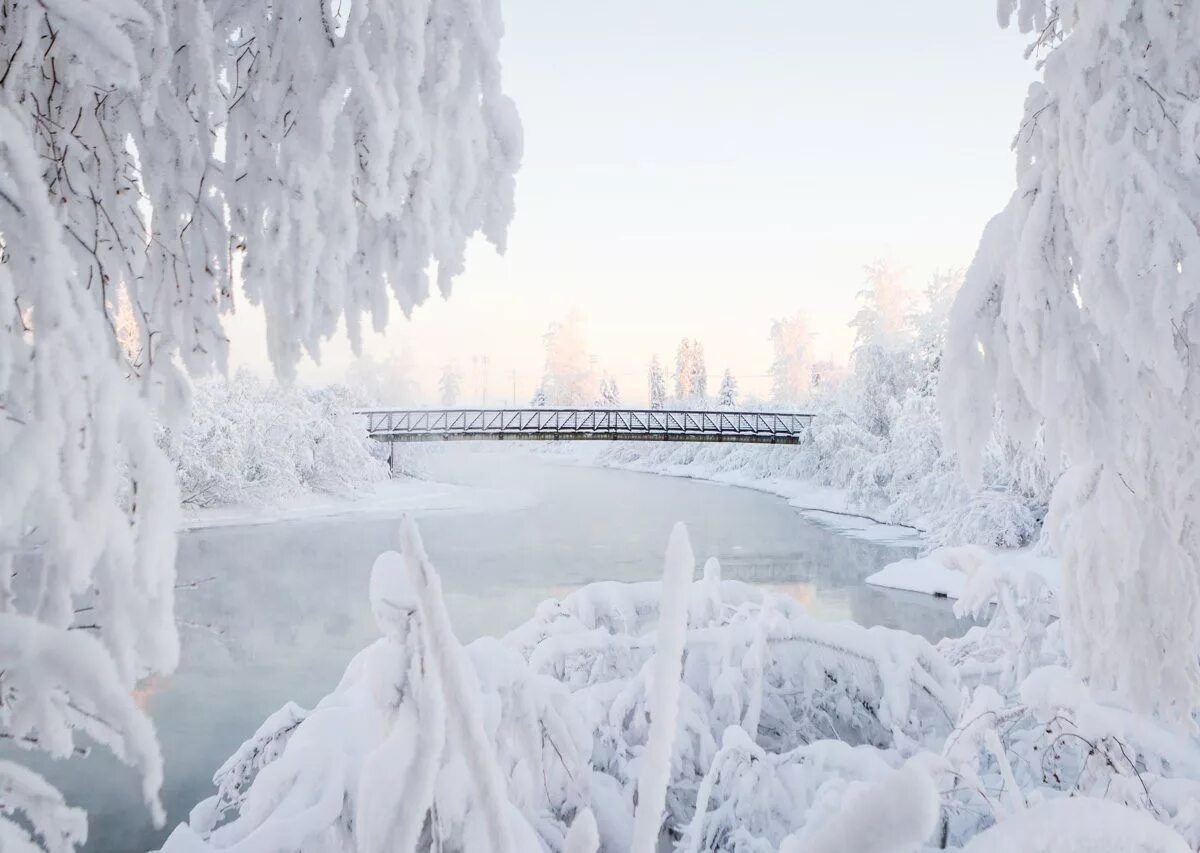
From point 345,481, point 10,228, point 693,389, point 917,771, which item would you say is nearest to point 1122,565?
point 917,771

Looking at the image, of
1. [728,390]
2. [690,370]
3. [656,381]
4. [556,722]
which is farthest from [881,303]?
[656,381]

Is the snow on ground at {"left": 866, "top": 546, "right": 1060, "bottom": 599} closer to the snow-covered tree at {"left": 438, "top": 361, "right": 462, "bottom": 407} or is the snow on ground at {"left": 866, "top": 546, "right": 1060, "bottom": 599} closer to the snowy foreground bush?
the snowy foreground bush

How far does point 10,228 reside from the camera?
913 mm

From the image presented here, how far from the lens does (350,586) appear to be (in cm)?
1284

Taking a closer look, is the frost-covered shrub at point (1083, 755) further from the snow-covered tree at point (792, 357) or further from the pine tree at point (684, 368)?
the pine tree at point (684, 368)

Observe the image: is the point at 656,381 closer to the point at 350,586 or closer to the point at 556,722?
the point at 350,586

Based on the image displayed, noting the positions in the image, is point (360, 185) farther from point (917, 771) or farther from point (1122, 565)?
point (1122, 565)

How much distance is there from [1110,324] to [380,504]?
2286 centimetres

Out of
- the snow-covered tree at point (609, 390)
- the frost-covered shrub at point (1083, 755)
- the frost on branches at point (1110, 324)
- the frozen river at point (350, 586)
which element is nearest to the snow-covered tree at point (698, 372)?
the snow-covered tree at point (609, 390)

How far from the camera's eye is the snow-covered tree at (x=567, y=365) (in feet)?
208

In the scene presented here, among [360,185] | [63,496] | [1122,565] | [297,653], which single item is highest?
[360,185]

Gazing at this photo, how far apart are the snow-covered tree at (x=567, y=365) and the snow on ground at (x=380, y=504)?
112ft

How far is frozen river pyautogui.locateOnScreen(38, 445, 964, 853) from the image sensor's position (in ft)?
22.9

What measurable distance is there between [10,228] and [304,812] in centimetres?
160
